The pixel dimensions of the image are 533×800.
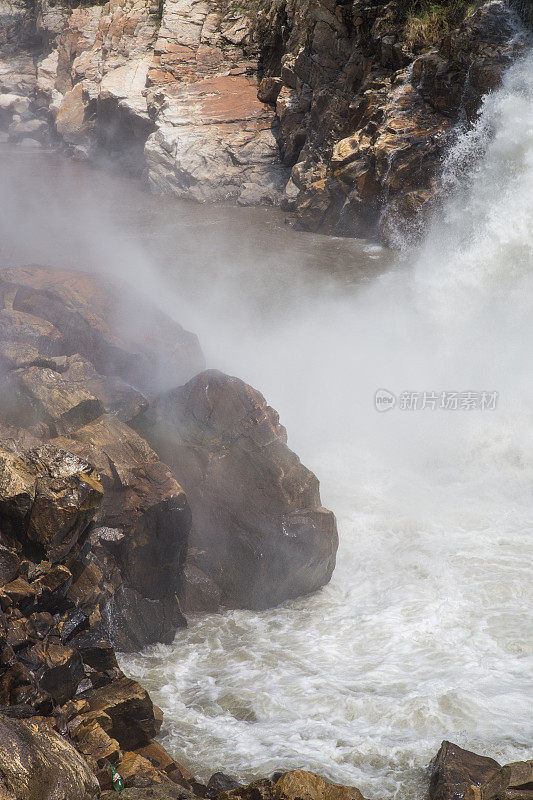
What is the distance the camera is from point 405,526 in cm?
895

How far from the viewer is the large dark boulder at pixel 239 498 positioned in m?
7.73

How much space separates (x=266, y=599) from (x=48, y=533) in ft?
10.0

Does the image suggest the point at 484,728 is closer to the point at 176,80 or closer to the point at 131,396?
the point at 131,396

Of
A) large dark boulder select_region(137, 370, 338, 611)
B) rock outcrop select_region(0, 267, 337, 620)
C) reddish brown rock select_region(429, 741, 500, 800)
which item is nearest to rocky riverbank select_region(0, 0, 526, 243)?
large dark boulder select_region(137, 370, 338, 611)

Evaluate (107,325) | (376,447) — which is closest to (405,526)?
(376,447)

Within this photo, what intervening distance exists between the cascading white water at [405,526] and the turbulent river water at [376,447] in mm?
26

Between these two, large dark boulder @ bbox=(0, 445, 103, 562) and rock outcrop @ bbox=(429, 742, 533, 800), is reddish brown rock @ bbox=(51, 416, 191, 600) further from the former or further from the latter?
rock outcrop @ bbox=(429, 742, 533, 800)

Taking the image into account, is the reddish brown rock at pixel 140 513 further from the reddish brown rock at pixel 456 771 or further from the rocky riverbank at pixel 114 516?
the reddish brown rock at pixel 456 771

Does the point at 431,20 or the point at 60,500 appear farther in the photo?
the point at 431,20

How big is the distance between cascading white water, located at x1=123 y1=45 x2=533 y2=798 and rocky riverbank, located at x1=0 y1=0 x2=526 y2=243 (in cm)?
135

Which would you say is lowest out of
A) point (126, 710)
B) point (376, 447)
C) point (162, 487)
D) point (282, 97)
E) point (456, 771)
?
point (376, 447)

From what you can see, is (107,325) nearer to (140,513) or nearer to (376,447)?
(140,513)

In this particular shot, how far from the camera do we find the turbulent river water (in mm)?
5875

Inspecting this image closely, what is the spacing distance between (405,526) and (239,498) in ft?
8.23
